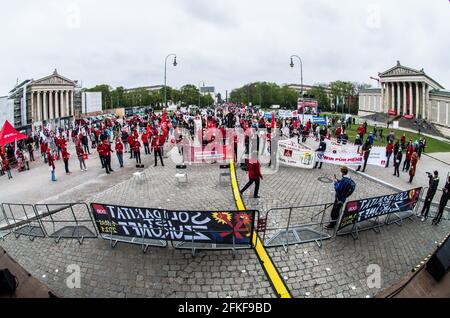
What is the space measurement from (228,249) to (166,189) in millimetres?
5799

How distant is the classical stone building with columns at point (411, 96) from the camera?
6944cm

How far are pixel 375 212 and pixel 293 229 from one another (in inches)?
100.0

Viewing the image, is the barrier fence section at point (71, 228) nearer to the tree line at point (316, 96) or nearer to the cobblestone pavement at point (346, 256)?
the cobblestone pavement at point (346, 256)

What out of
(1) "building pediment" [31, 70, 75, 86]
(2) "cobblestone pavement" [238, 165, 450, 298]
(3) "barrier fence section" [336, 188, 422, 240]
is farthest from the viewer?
(1) "building pediment" [31, 70, 75, 86]

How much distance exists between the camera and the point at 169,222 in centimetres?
745

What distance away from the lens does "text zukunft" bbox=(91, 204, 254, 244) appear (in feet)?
24.0

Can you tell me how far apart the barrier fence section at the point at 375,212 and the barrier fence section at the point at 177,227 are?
2896 millimetres

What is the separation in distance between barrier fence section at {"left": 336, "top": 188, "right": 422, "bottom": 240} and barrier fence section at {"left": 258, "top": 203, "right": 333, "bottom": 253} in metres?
0.52

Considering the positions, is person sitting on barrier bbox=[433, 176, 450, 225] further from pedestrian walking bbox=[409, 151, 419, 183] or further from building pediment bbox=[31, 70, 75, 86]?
building pediment bbox=[31, 70, 75, 86]

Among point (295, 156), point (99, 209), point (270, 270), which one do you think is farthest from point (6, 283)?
point (295, 156)

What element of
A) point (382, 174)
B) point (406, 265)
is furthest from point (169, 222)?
point (382, 174)

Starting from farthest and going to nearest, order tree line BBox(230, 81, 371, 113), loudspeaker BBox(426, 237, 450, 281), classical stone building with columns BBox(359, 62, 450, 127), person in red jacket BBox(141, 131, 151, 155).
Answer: tree line BBox(230, 81, 371, 113) < classical stone building with columns BBox(359, 62, 450, 127) < person in red jacket BBox(141, 131, 151, 155) < loudspeaker BBox(426, 237, 450, 281)

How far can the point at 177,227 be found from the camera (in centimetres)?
750

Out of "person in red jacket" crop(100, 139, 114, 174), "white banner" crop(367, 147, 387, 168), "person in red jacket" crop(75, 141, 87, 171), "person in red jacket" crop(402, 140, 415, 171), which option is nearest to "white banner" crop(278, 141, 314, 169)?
"white banner" crop(367, 147, 387, 168)
